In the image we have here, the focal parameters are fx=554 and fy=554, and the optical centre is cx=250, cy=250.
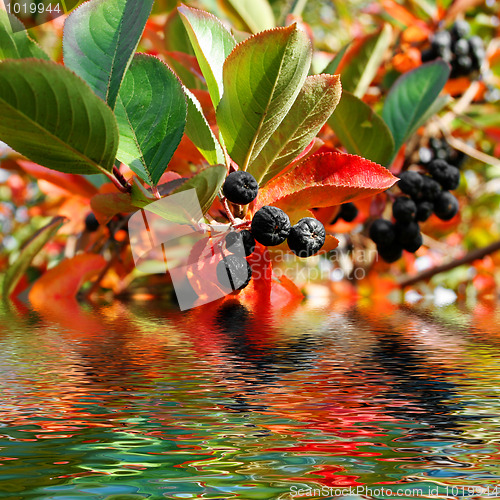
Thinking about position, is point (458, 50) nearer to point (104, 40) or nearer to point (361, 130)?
point (361, 130)

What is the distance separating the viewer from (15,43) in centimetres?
40

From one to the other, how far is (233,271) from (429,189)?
1.56ft

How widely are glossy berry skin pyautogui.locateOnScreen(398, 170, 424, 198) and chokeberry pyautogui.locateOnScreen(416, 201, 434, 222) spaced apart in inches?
1.0

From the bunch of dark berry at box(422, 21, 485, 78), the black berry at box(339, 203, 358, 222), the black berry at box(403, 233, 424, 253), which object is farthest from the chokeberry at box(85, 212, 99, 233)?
the bunch of dark berry at box(422, 21, 485, 78)

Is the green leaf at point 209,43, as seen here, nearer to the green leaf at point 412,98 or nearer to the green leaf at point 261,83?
the green leaf at point 261,83

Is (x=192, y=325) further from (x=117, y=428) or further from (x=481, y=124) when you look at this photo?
(x=481, y=124)

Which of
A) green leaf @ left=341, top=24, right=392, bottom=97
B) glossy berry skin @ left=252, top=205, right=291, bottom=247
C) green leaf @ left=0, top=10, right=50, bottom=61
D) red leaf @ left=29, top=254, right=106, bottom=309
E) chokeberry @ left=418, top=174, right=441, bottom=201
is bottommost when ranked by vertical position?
red leaf @ left=29, top=254, right=106, bottom=309

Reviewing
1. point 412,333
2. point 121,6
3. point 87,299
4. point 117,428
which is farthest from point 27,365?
point 87,299

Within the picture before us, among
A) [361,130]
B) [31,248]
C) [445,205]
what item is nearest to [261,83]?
[361,130]

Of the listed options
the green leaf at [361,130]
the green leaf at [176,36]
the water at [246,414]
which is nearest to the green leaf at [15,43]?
the water at [246,414]

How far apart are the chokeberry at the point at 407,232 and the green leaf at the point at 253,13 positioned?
543mm

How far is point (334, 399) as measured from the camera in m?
0.38

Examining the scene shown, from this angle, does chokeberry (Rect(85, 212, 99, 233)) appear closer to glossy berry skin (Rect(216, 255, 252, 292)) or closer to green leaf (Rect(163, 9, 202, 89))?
green leaf (Rect(163, 9, 202, 89))

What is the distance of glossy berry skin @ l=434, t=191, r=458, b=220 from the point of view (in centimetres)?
89
